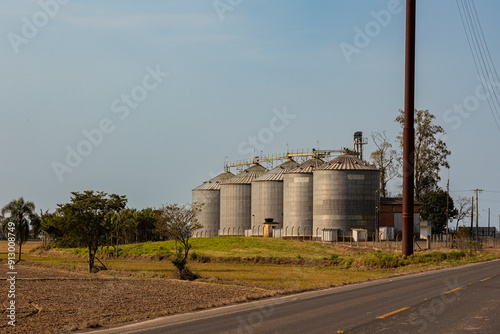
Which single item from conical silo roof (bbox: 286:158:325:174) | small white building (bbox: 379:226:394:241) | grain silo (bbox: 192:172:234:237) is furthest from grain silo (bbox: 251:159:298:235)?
small white building (bbox: 379:226:394:241)

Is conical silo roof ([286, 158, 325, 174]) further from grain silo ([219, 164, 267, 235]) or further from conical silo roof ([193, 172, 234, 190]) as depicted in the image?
conical silo roof ([193, 172, 234, 190])

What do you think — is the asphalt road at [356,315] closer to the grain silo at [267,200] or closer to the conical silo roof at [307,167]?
the conical silo roof at [307,167]

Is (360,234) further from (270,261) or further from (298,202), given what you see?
(270,261)

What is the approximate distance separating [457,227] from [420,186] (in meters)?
23.2

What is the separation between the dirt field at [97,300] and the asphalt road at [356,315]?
1839 mm

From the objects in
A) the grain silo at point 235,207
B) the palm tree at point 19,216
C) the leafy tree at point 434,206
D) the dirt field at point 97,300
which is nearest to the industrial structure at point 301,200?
the grain silo at point 235,207

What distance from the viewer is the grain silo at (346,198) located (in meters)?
81.9

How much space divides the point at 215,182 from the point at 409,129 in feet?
230

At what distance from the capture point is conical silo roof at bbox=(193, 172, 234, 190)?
11529cm

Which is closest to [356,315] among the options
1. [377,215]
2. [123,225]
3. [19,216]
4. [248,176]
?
[19,216]

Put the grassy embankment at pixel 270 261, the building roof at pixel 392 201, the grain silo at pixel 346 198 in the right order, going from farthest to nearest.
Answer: the building roof at pixel 392 201 → the grain silo at pixel 346 198 → the grassy embankment at pixel 270 261

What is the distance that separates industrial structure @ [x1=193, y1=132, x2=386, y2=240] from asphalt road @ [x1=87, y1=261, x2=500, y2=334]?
2179 inches

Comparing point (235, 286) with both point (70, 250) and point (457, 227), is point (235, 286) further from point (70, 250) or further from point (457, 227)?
point (457, 227)

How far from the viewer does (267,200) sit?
98.2 metres
